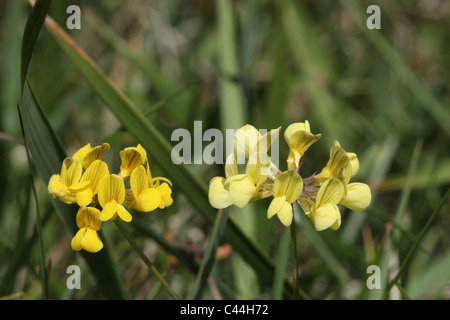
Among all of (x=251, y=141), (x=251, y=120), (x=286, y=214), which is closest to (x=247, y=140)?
(x=251, y=141)

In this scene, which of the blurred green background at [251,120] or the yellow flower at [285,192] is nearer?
the yellow flower at [285,192]

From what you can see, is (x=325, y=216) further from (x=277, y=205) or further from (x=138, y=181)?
(x=138, y=181)

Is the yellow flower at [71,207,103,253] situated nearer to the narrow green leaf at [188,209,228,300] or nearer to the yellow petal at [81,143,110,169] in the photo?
the yellow petal at [81,143,110,169]

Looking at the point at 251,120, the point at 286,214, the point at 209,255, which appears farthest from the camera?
the point at 251,120

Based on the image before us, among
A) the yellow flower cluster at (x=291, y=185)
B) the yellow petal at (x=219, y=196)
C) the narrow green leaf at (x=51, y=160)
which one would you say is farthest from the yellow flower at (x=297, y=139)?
the narrow green leaf at (x=51, y=160)

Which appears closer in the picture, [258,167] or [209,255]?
[258,167]

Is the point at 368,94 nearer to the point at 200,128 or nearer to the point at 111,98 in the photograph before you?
the point at 200,128

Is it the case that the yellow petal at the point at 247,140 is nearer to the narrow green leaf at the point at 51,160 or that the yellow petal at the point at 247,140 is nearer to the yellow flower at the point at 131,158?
the yellow flower at the point at 131,158
